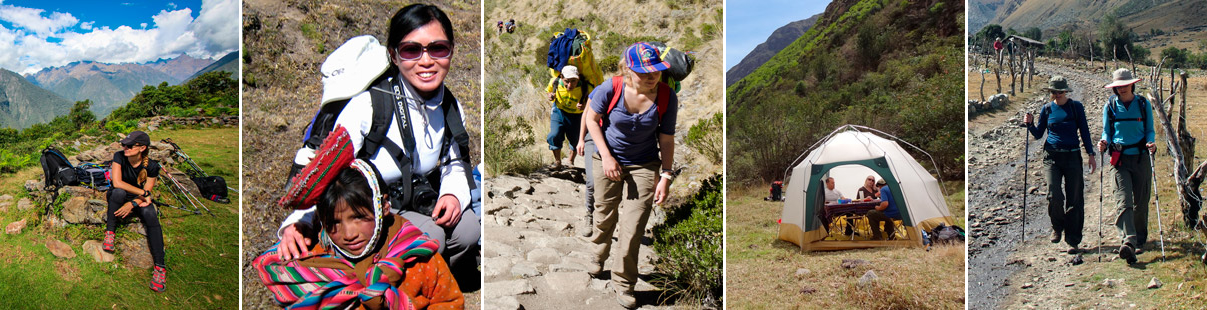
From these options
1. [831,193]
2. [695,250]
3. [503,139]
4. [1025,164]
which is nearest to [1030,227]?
[1025,164]

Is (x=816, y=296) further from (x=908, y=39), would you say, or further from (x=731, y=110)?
(x=908, y=39)

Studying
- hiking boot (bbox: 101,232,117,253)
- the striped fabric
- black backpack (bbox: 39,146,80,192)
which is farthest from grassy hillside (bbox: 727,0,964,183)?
black backpack (bbox: 39,146,80,192)

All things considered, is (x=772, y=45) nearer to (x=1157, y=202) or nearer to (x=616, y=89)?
(x=616, y=89)

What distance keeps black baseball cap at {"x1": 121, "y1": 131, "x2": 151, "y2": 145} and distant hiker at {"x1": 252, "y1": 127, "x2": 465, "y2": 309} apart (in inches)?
49.6

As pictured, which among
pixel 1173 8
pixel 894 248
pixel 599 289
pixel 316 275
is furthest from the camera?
pixel 894 248

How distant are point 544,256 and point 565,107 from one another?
1.12m

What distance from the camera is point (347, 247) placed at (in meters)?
3.25

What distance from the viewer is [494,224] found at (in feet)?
15.9

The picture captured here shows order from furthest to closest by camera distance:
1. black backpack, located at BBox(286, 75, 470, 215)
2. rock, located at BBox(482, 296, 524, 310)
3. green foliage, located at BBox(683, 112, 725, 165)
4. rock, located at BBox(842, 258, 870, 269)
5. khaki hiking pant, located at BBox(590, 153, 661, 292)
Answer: rock, located at BBox(842, 258, 870, 269) → green foliage, located at BBox(683, 112, 725, 165) → rock, located at BBox(482, 296, 524, 310) → khaki hiking pant, located at BBox(590, 153, 661, 292) → black backpack, located at BBox(286, 75, 470, 215)

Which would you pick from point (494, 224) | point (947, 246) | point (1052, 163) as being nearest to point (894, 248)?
point (947, 246)

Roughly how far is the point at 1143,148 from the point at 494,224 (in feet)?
15.1

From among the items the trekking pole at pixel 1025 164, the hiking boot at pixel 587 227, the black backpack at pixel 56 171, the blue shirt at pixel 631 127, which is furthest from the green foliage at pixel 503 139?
the trekking pole at pixel 1025 164

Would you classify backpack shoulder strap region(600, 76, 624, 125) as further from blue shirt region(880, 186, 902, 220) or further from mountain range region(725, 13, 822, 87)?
blue shirt region(880, 186, 902, 220)

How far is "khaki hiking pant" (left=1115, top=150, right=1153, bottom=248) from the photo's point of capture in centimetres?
463
